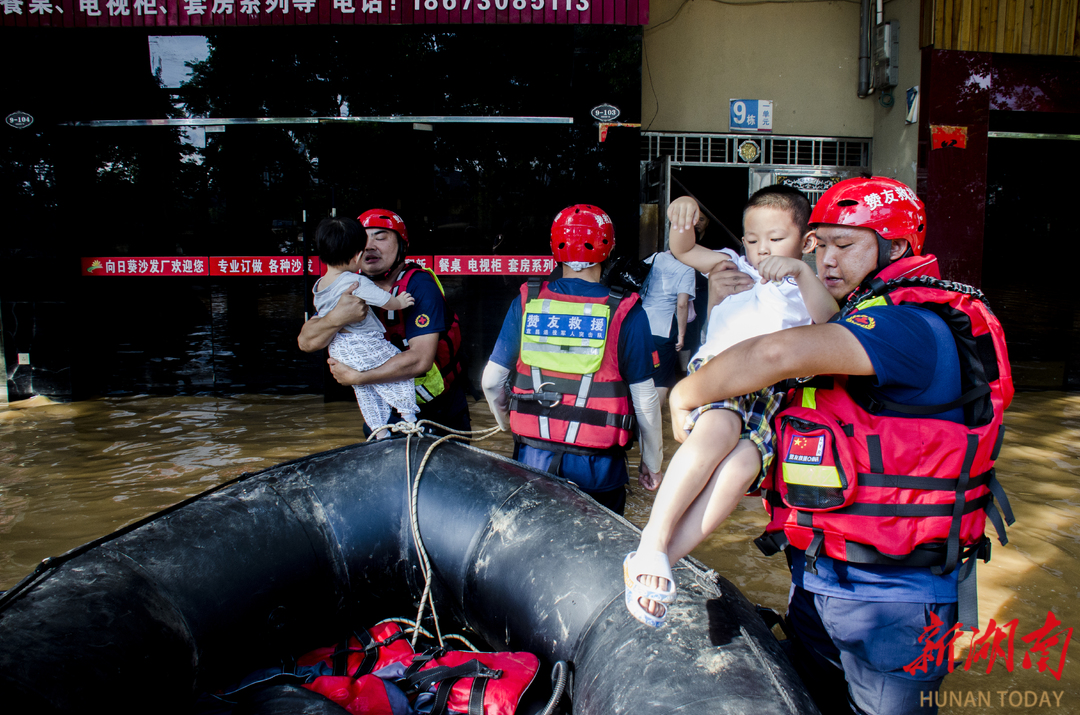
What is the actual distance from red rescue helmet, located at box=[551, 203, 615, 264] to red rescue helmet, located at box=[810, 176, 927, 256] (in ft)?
2.84

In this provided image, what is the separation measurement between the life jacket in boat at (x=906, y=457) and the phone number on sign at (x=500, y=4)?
513 centimetres

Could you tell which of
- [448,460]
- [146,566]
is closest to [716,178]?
[448,460]

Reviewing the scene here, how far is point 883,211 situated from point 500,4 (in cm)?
519

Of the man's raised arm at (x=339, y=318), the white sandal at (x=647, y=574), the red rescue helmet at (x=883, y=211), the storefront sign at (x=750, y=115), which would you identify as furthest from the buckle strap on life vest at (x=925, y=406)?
the storefront sign at (x=750, y=115)

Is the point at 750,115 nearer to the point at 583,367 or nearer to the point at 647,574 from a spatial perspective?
the point at 583,367

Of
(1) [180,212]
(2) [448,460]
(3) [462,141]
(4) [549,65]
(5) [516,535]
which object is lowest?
(5) [516,535]

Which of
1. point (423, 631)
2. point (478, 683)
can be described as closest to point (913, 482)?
point (478, 683)

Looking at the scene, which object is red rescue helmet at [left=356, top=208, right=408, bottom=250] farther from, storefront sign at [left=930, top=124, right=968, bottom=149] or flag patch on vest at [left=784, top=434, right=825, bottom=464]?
storefront sign at [left=930, top=124, right=968, bottom=149]

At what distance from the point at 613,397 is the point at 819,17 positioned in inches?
254

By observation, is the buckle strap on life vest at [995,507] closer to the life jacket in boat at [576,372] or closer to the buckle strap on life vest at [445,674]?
the life jacket in boat at [576,372]

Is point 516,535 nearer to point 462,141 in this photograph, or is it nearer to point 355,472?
point 355,472

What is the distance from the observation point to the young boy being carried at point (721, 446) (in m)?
1.43

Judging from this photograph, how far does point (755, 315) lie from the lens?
1793mm

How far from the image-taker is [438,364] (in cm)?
298
